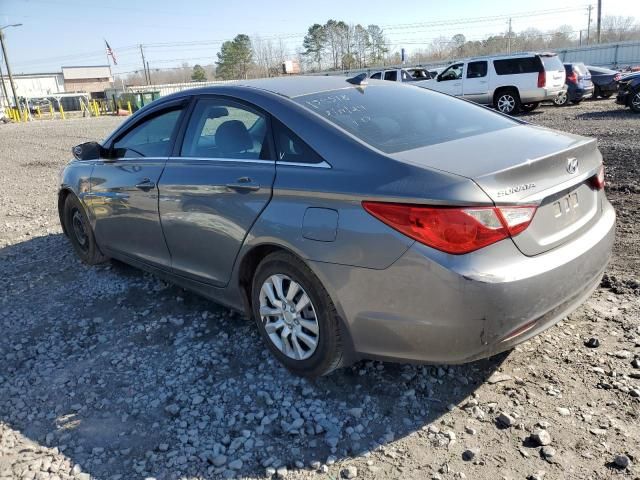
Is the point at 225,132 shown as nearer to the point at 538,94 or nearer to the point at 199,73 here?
the point at 538,94

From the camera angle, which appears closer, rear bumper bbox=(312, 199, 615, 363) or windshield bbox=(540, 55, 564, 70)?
rear bumper bbox=(312, 199, 615, 363)

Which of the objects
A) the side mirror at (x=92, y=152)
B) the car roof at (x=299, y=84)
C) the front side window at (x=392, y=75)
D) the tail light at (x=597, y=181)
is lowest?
the tail light at (x=597, y=181)

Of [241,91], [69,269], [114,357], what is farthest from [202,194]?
[69,269]

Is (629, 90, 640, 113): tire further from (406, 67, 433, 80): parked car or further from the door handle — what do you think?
the door handle

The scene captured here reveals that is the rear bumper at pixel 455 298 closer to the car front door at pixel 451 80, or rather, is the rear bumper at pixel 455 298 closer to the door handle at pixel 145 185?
the door handle at pixel 145 185

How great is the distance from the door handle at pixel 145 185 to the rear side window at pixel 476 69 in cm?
1639

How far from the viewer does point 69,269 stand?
5.15 metres

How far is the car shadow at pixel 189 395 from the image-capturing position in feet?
8.41

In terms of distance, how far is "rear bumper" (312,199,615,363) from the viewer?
7.48 feet

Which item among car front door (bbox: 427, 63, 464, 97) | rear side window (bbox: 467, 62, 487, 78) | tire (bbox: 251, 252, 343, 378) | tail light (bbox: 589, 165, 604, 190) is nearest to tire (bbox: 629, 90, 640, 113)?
rear side window (bbox: 467, 62, 487, 78)

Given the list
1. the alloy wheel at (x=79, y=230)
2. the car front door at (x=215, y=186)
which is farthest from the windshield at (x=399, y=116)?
the alloy wheel at (x=79, y=230)

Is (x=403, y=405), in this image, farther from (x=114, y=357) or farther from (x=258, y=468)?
(x=114, y=357)

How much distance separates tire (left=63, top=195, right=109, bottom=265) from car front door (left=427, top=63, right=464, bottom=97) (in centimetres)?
1566

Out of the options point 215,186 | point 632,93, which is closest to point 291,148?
point 215,186
